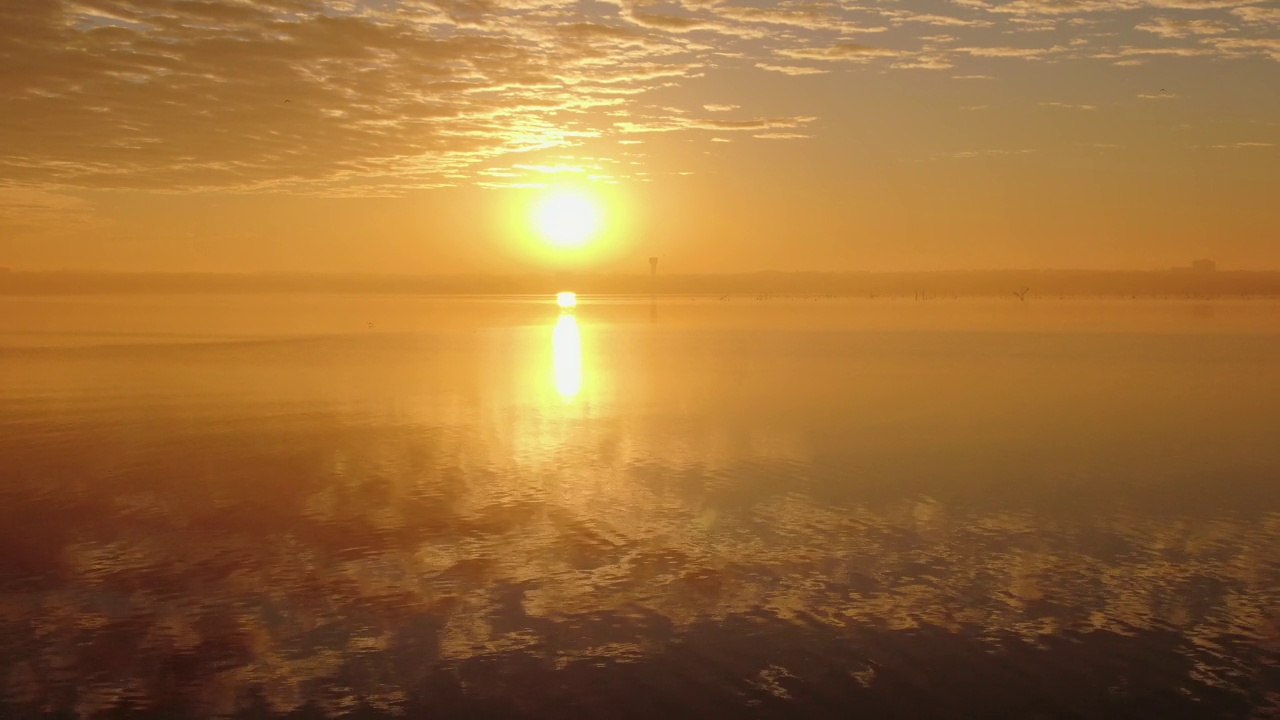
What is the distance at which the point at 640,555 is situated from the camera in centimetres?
1530

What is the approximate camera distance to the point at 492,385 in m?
39.1

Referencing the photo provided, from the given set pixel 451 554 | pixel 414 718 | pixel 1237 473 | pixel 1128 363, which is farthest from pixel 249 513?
pixel 1128 363

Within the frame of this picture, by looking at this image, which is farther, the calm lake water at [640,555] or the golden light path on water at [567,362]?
the golden light path on water at [567,362]

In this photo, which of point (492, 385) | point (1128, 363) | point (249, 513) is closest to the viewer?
point (249, 513)

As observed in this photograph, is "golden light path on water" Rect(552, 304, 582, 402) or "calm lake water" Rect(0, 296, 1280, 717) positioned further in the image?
"golden light path on water" Rect(552, 304, 582, 402)

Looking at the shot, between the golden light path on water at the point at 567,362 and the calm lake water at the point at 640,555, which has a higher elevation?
the calm lake water at the point at 640,555

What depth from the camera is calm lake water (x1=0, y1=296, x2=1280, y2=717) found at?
10688 mm

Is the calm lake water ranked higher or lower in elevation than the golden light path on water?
higher

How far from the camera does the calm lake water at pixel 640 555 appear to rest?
1069cm

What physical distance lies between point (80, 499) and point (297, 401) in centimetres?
1454

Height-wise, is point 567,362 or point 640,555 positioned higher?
point 640,555

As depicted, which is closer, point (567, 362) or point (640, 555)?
point (640, 555)

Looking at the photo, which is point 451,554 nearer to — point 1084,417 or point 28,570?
point 28,570

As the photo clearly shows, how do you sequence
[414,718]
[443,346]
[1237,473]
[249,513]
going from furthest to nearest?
[443,346], [1237,473], [249,513], [414,718]
